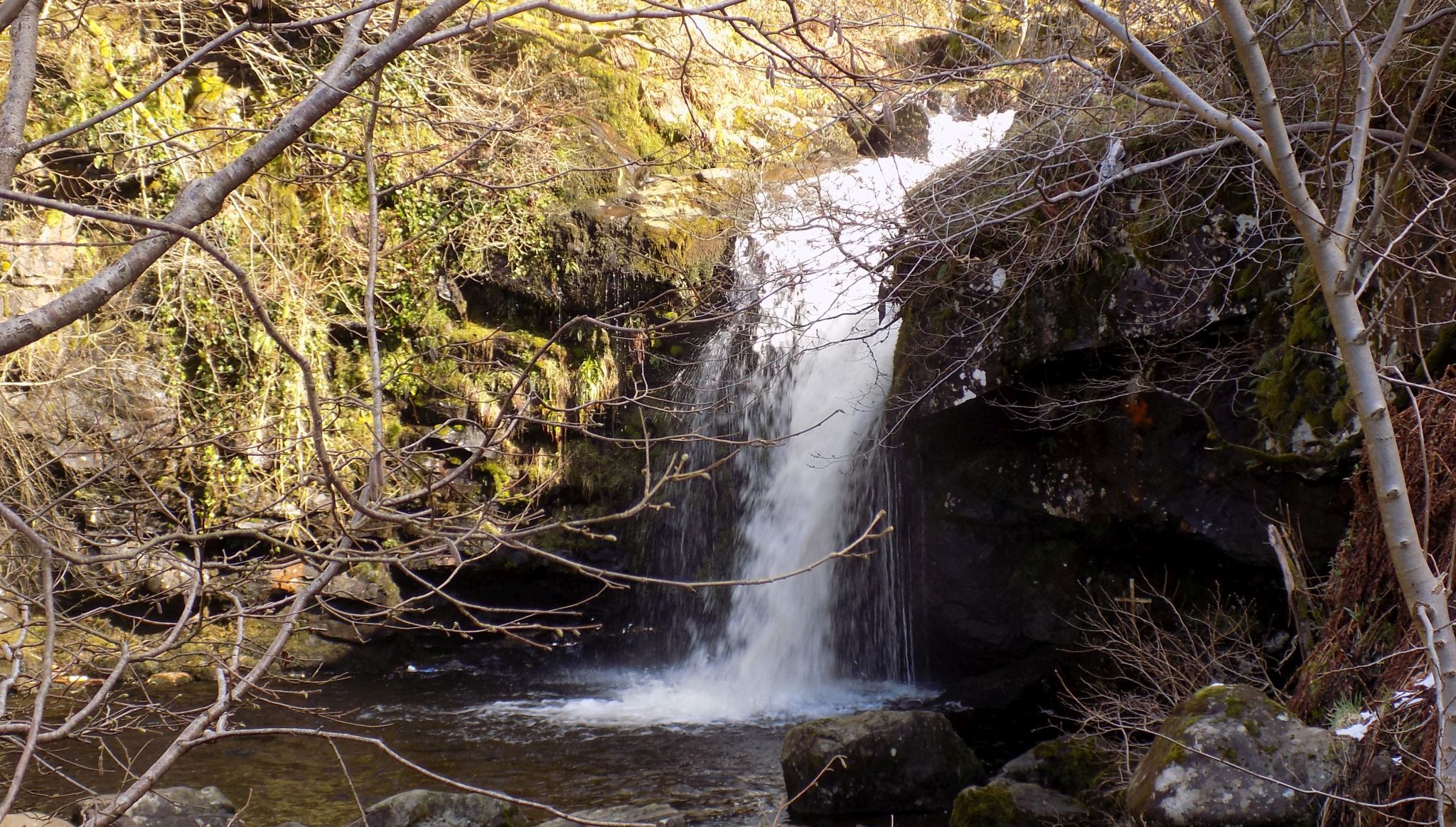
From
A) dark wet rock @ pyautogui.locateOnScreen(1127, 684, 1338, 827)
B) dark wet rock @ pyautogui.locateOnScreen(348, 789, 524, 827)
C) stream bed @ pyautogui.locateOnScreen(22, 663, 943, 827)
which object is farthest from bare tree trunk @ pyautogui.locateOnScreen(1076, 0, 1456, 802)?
dark wet rock @ pyautogui.locateOnScreen(348, 789, 524, 827)

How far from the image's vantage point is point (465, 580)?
31.1ft

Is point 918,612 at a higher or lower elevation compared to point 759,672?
higher

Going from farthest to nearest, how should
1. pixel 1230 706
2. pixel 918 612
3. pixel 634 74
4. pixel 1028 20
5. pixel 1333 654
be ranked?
pixel 634 74
pixel 918 612
pixel 1028 20
pixel 1333 654
pixel 1230 706

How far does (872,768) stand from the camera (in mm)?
5438

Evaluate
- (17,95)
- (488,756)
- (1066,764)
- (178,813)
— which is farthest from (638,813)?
(17,95)

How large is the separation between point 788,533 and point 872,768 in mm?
3259

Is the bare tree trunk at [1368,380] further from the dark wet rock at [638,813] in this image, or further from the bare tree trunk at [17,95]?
the dark wet rock at [638,813]

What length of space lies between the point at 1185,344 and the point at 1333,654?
7.31 ft

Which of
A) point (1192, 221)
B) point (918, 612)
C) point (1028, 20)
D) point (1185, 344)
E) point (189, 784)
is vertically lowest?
point (189, 784)

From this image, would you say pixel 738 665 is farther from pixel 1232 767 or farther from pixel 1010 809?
pixel 1232 767

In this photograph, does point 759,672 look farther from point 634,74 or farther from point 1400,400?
point 634,74

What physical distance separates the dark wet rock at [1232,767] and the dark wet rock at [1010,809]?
878 millimetres

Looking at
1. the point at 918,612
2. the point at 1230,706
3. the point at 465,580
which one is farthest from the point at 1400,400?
the point at 465,580

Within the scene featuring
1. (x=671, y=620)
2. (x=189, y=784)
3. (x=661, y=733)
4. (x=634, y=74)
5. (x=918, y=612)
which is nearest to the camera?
(x=189, y=784)
